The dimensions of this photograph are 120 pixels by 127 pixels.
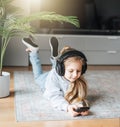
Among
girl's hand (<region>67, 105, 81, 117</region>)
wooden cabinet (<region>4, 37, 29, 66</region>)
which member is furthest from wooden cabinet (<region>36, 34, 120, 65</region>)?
girl's hand (<region>67, 105, 81, 117</region>)

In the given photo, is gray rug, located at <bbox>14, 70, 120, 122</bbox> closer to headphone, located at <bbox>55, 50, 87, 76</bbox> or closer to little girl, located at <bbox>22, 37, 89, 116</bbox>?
little girl, located at <bbox>22, 37, 89, 116</bbox>

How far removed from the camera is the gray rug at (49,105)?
6.44 ft

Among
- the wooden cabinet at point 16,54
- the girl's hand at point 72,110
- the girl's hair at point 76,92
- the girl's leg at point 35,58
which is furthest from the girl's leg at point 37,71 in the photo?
the wooden cabinet at point 16,54

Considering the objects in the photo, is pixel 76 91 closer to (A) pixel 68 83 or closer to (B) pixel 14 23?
(A) pixel 68 83

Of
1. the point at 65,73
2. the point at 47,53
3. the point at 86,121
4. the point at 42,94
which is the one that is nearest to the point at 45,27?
the point at 47,53

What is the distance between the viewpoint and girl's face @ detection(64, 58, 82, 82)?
2.01 m

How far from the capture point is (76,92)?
2.11 metres

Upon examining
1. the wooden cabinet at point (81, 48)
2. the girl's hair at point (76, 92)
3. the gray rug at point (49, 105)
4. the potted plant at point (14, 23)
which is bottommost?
the gray rug at point (49, 105)

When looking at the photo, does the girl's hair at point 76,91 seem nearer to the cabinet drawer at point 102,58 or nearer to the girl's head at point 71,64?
the girl's head at point 71,64

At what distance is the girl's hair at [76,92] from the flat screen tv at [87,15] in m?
1.46

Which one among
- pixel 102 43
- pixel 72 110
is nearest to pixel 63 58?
pixel 72 110

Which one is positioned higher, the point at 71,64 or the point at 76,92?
the point at 71,64

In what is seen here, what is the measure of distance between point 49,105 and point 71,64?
33 cm

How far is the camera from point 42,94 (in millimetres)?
2395
